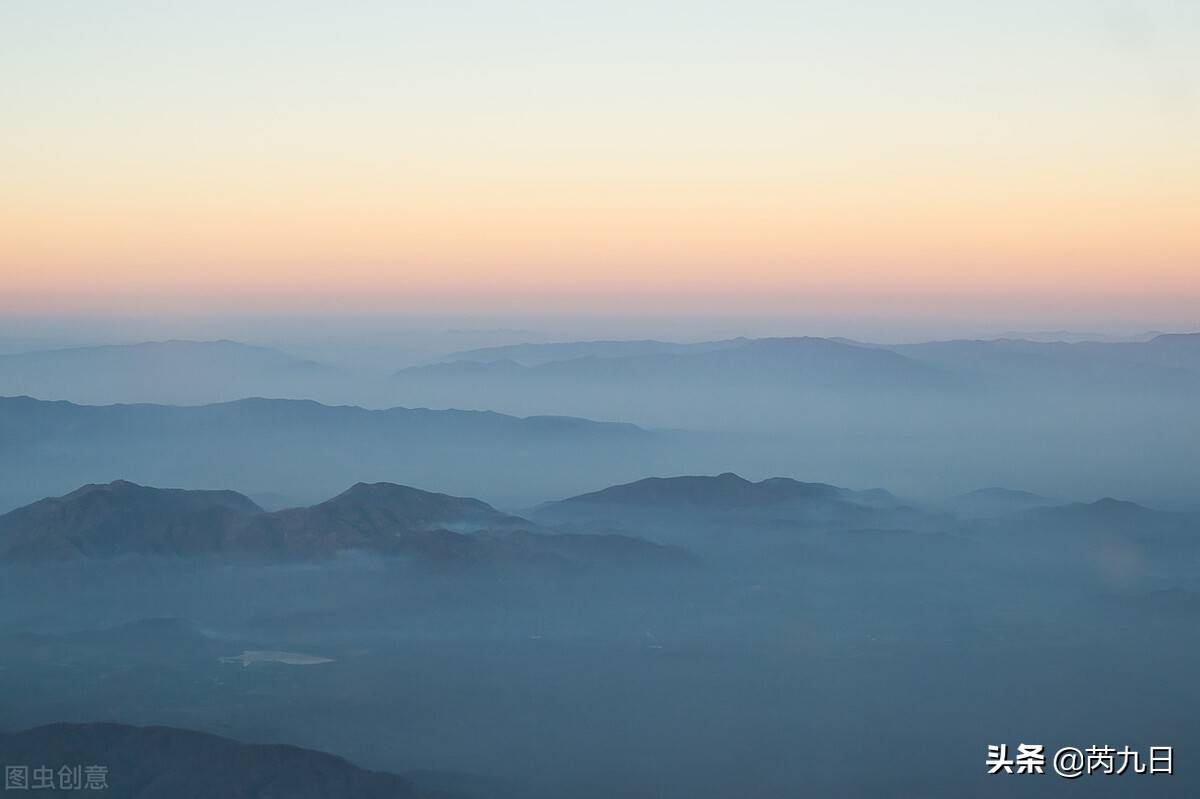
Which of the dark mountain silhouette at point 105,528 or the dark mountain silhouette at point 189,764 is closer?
the dark mountain silhouette at point 189,764

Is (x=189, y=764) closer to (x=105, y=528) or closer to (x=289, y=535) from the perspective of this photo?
(x=289, y=535)

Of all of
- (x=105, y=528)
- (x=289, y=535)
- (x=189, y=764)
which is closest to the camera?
(x=189, y=764)

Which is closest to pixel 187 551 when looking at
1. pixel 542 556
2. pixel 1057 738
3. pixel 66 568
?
pixel 66 568

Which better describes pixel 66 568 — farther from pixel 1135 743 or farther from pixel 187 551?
pixel 1135 743

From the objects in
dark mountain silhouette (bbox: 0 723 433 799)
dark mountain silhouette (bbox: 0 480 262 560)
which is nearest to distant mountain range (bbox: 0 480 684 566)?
dark mountain silhouette (bbox: 0 480 262 560)

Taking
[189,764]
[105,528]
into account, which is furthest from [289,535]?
[189,764]

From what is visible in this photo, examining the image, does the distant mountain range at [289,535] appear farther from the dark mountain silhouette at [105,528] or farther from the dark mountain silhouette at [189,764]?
the dark mountain silhouette at [189,764]

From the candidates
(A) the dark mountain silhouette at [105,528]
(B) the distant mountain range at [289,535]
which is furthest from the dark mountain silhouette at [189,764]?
(A) the dark mountain silhouette at [105,528]
